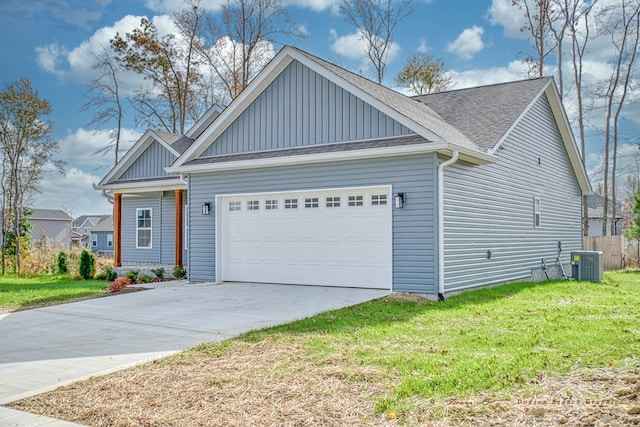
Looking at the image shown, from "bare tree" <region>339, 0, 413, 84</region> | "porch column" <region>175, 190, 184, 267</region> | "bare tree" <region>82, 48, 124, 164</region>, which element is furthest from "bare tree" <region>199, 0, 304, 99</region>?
"porch column" <region>175, 190, 184, 267</region>

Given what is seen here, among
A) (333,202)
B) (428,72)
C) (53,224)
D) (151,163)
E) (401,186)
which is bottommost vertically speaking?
(53,224)

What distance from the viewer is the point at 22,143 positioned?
2191 centimetres

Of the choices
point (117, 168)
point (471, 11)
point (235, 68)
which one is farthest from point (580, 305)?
point (235, 68)

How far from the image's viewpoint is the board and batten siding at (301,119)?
1180cm

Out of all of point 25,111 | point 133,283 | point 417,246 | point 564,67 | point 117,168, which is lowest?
point 133,283

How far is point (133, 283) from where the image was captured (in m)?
15.8

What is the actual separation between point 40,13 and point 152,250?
9010 mm

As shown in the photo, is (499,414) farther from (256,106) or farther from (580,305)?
(256,106)

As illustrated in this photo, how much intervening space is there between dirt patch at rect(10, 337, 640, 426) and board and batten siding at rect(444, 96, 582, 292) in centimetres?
609

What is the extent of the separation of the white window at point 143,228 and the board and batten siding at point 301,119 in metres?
7.78

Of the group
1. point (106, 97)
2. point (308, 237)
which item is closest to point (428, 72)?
point (106, 97)

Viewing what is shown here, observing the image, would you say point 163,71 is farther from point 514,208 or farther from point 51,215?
point 51,215

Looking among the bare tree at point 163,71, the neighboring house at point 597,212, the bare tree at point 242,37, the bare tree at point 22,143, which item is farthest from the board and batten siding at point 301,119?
the neighboring house at point 597,212

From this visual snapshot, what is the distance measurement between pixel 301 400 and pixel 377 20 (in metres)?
24.7
